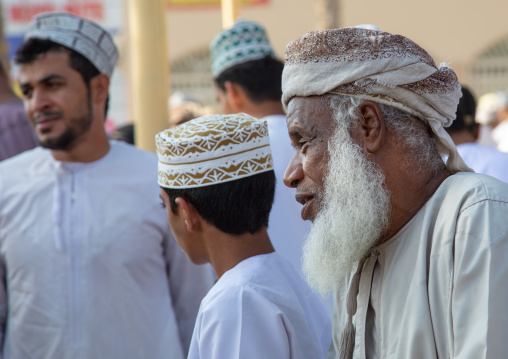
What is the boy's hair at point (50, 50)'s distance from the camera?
3.56 m

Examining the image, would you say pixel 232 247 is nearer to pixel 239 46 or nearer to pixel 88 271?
pixel 88 271

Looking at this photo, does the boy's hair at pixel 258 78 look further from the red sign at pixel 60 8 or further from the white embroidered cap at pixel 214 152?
the red sign at pixel 60 8

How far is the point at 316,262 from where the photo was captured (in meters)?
2.08

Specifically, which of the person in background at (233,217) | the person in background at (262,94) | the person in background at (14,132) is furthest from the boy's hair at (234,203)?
the person in background at (14,132)

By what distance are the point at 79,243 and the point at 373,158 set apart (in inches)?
65.7

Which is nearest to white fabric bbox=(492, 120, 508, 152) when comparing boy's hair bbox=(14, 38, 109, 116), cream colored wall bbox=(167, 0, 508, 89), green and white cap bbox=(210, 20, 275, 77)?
green and white cap bbox=(210, 20, 275, 77)

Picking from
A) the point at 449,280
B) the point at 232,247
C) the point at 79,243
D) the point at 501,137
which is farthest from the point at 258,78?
the point at 501,137

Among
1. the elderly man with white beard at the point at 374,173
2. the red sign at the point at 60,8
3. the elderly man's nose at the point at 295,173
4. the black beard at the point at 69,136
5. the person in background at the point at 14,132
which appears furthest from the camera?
the red sign at the point at 60,8

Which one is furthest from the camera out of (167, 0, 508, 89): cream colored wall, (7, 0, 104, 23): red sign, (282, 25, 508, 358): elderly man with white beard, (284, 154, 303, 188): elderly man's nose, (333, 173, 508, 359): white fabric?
(7, 0, 104, 23): red sign

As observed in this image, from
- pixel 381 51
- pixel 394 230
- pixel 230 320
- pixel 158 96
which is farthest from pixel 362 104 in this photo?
pixel 158 96

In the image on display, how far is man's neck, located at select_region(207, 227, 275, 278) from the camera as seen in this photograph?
2.40 metres

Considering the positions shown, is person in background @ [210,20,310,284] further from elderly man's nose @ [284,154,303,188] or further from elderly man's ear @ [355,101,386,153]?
elderly man's ear @ [355,101,386,153]

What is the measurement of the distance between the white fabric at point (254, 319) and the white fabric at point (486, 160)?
230cm

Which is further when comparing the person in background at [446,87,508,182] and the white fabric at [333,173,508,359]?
the person in background at [446,87,508,182]
